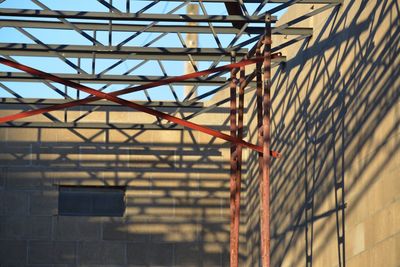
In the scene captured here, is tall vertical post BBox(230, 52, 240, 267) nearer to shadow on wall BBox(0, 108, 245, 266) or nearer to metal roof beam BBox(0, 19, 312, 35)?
metal roof beam BBox(0, 19, 312, 35)

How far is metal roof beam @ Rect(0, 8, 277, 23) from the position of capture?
20.8 metres

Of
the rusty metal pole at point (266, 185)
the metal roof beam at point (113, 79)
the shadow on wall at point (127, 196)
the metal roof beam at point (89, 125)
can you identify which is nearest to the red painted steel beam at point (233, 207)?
the rusty metal pole at point (266, 185)

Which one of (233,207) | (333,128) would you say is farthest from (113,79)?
(333,128)

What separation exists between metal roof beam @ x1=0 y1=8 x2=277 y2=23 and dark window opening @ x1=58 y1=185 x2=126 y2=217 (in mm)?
8938

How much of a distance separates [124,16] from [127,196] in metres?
9.25

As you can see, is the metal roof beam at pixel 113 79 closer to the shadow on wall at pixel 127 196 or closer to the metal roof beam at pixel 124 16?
the metal roof beam at pixel 124 16

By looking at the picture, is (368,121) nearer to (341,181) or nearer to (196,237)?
(341,181)

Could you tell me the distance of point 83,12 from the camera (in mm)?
20766

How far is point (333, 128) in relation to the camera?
808 inches

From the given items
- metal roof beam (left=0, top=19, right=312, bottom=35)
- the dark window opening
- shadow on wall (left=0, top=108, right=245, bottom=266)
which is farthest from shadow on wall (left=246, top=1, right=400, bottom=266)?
the dark window opening

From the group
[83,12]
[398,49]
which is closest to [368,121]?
[398,49]

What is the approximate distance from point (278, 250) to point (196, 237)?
4940mm

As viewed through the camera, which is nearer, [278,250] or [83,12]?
[83,12]

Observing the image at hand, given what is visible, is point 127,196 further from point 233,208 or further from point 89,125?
point 233,208
